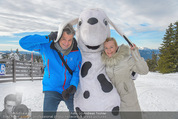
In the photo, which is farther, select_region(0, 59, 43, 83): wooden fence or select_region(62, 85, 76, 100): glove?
select_region(0, 59, 43, 83): wooden fence

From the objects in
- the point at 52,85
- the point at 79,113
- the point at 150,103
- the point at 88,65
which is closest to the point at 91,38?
the point at 88,65

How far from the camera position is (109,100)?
2.15 m

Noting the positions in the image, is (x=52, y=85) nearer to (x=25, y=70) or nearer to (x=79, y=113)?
(x=79, y=113)

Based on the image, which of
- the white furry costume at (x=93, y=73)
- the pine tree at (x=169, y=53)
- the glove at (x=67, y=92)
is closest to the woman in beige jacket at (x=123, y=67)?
the white furry costume at (x=93, y=73)

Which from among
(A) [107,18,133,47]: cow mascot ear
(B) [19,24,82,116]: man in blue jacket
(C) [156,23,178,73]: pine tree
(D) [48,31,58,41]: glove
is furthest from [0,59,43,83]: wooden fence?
(C) [156,23,178,73]: pine tree

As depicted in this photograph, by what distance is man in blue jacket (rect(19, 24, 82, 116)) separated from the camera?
7.06 feet

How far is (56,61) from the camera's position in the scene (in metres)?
2.21

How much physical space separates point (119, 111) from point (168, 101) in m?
3.21

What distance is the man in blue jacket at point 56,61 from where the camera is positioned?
2152 millimetres

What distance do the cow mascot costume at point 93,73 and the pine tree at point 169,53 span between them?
1943cm

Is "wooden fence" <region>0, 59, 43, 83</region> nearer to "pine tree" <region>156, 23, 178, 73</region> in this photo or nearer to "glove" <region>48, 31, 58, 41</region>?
"glove" <region>48, 31, 58, 41</region>

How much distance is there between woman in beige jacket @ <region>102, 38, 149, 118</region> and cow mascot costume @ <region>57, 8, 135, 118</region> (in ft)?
0.32

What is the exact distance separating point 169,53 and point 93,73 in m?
20.2

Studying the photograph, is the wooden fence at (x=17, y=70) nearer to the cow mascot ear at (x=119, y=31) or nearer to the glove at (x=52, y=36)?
the glove at (x=52, y=36)
